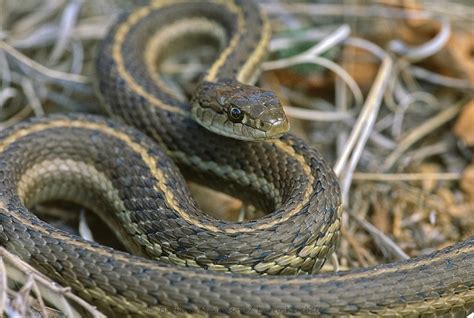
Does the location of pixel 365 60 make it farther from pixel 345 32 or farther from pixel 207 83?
pixel 207 83

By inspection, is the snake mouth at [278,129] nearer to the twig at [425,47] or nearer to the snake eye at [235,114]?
the snake eye at [235,114]

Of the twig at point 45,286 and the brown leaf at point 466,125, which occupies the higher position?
the brown leaf at point 466,125

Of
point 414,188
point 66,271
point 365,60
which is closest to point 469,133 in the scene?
point 414,188

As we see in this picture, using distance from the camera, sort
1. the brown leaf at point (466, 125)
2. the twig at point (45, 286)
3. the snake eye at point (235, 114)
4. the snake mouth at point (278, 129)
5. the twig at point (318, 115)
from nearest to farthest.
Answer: the twig at point (45, 286) → the snake mouth at point (278, 129) → the snake eye at point (235, 114) → the brown leaf at point (466, 125) → the twig at point (318, 115)

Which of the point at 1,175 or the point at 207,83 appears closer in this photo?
the point at 1,175

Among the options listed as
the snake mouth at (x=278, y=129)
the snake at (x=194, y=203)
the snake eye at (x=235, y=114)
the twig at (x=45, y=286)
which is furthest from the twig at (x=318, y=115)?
the twig at (x=45, y=286)

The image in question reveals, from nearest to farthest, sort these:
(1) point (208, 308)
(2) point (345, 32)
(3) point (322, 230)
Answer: (1) point (208, 308), (3) point (322, 230), (2) point (345, 32)

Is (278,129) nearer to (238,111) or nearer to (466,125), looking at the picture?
(238,111)
